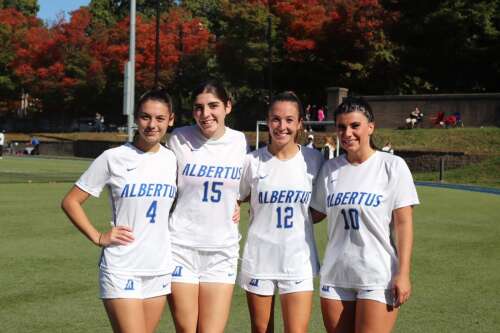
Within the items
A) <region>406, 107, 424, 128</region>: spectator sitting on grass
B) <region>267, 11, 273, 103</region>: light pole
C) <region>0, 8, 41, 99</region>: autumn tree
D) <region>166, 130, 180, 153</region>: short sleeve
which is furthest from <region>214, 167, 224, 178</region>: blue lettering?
<region>0, 8, 41, 99</region>: autumn tree

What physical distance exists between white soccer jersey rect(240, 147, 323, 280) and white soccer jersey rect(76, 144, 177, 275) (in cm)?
64

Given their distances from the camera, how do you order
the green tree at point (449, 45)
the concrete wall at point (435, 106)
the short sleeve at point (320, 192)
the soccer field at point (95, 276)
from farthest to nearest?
1. the green tree at point (449, 45)
2. the concrete wall at point (435, 106)
3. the soccer field at point (95, 276)
4. the short sleeve at point (320, 192)

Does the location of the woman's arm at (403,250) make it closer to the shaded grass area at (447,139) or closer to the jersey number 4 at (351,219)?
the jersey number 4 at (351,219)

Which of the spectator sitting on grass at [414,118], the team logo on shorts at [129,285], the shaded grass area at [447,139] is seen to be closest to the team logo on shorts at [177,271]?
the team logo on shorts at [129,285]

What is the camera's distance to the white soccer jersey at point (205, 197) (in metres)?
5.29

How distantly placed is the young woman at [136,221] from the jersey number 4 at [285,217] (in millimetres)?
751

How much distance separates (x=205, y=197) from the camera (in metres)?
5.30

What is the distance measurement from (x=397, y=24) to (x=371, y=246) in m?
44.0

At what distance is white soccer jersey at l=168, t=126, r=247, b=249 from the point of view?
529 centimetres

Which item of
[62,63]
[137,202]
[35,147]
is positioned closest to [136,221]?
[137,202]

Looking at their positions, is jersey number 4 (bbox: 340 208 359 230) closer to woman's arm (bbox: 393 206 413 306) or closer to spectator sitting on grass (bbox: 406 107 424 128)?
woman's arm (bbox: 393 206 413 306)

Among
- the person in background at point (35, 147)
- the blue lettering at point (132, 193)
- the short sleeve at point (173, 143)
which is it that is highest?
the short sleeve at point (173, 143)

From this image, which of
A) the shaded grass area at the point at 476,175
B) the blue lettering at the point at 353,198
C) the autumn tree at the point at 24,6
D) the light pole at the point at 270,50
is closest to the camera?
the blue lettering at the point at 353,198

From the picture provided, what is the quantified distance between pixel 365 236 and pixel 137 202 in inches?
58.4
